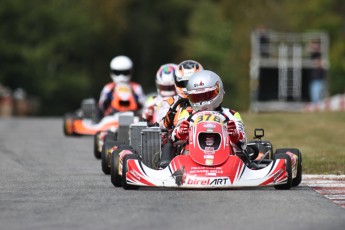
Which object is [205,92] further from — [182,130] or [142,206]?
[142,206]

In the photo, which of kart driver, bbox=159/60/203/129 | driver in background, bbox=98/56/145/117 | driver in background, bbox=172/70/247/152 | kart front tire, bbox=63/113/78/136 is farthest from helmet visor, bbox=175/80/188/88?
kart front tire, bbox=63/113/78/136

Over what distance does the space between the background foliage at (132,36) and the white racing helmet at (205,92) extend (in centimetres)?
4342

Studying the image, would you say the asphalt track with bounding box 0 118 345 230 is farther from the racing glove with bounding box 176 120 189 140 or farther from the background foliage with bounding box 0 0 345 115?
the background foliage with bounding box 0 0 345 115

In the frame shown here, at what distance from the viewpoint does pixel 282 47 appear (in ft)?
140

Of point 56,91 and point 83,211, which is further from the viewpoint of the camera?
point 56,91

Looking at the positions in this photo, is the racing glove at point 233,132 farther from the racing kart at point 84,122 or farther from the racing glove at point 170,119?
the racing kart at point 84,122

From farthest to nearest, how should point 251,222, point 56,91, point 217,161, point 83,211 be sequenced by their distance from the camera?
point 56,91, point 217,161, point 83,211, point 251,222

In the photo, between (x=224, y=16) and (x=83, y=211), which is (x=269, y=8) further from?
(x=83, y=211)

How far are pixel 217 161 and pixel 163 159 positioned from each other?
900mm

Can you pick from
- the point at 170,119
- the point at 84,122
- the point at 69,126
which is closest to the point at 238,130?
the point at 170,119

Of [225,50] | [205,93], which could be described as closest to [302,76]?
[205,93]

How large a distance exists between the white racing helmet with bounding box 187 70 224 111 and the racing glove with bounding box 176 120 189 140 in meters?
0.35

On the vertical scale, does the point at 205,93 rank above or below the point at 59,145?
above

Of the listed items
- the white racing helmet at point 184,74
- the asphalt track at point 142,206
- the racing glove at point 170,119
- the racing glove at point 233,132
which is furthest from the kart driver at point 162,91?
the racing glove at point 233,132
